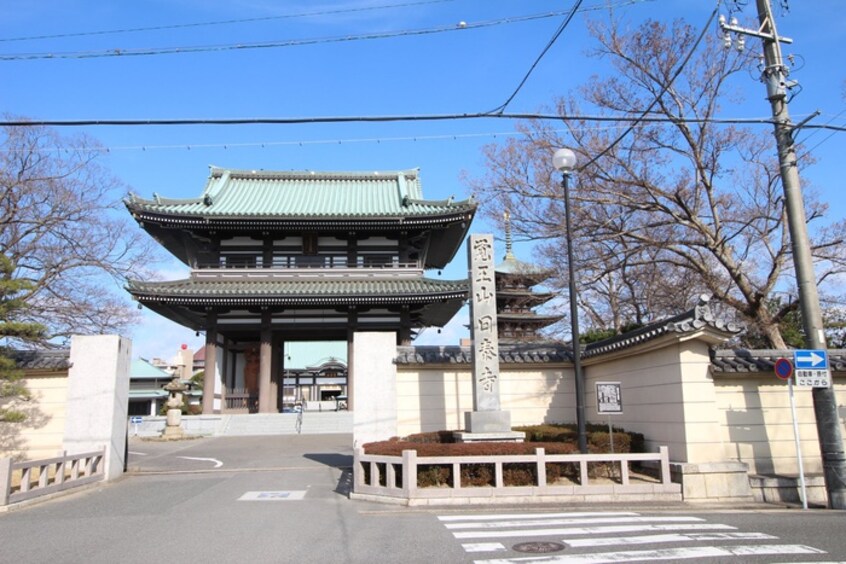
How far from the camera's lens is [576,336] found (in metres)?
11.3

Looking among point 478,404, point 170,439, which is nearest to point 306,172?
point 170,439

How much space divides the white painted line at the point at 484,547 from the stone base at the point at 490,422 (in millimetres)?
5056

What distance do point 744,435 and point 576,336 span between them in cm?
423

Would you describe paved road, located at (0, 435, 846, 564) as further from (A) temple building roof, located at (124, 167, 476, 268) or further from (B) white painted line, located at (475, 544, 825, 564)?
(A) temple building roof, located at (124, 167, 476, 268)

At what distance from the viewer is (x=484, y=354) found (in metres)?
12.7

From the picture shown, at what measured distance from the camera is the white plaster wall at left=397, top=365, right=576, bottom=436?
1473 cm

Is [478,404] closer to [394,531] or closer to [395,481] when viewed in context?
[395,481]

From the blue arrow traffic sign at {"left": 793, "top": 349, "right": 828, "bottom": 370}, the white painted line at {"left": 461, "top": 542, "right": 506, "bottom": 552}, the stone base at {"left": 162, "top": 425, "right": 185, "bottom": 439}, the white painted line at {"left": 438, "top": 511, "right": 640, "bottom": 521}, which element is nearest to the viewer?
the white painted line at {"left": 461, "top": 542, "right": 506, "bottom": 552}

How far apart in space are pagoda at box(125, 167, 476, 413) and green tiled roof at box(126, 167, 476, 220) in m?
0.09

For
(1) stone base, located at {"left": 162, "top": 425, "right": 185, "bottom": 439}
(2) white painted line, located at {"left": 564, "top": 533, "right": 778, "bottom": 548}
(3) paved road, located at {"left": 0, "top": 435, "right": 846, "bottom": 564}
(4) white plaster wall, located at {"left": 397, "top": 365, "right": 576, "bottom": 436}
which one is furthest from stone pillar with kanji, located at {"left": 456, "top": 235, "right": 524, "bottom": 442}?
(1) stone base, located at {"left": 162, "top": 425, "right": 185, "bottom": 439}

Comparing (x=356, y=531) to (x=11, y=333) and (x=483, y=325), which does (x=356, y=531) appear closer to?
(x=483, y=325)

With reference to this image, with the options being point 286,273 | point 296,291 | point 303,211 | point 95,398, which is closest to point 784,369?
point 95,398

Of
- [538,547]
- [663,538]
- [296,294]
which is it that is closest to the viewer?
[538,547]

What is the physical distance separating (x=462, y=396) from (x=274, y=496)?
575 cm
